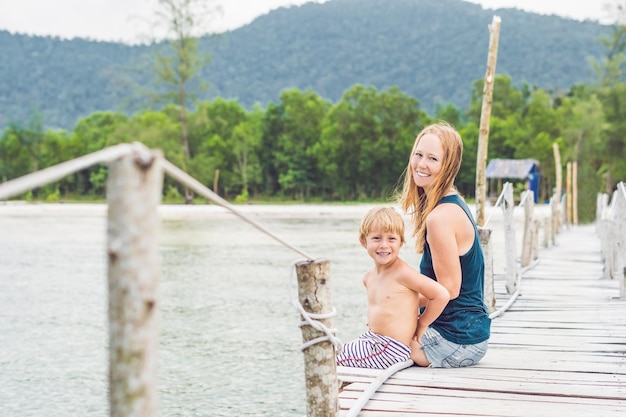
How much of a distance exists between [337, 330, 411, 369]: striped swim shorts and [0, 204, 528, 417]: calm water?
74 centimetres

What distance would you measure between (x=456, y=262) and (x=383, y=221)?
1.41ft

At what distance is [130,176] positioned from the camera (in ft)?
5.99

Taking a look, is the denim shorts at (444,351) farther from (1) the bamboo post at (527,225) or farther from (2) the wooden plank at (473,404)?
(1) the bamboo post at (527,225)

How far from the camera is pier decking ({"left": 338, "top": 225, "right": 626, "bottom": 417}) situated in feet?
11.7

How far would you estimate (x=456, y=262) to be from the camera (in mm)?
4141

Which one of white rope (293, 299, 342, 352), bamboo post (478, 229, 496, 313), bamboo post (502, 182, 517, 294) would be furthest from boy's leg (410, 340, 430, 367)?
bamboo post (502, 182, 517, 294)

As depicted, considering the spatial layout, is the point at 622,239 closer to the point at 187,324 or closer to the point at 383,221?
the point at 383,221

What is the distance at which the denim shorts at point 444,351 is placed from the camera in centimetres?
429

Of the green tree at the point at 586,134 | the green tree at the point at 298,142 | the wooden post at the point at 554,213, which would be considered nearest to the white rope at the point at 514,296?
the wooden post at the point at 554,213

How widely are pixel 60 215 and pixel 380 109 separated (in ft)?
67.0

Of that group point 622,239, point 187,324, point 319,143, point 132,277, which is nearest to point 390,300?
point 132,277

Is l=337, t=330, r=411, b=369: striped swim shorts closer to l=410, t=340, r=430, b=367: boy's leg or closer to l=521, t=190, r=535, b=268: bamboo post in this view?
l=410, t=340, r=430, b=367: boy's leg

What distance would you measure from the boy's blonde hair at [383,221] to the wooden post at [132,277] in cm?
221

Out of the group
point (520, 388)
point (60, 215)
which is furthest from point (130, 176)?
point (60, 215)
